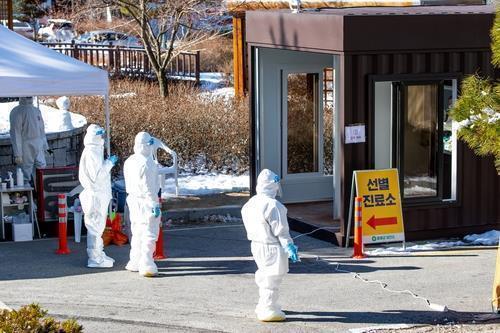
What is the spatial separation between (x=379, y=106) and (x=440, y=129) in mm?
993

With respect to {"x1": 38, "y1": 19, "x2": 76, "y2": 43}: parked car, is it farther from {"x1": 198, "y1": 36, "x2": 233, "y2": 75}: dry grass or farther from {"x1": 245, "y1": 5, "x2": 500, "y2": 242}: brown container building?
{"x1": 245, "y1": 5, "x2": 500, "y2": 242}: brown container building

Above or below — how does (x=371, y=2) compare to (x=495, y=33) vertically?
above

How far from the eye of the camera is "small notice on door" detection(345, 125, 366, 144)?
13672 millimetres

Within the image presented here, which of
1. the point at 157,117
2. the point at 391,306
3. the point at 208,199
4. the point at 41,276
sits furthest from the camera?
the point at 157,117

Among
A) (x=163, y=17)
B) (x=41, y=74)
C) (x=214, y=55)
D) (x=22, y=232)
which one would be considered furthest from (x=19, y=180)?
(x=214, y=55)

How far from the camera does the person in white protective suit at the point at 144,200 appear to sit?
12047mm

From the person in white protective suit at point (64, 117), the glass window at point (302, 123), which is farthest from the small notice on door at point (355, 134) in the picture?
the person in white protective suit at point (64, 117)

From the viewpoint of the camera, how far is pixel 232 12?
25125mm

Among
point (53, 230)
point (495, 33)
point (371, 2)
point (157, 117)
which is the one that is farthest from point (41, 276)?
point (371, 2)

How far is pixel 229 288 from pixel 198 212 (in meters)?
4.47

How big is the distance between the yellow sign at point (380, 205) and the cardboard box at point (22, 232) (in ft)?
15.4

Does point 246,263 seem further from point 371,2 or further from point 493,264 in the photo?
point 371,2

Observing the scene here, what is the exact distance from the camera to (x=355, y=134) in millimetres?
13742

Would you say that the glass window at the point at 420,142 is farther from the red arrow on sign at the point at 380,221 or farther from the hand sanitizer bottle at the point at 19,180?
the hand sanitizer bottle at the point at 19,180
